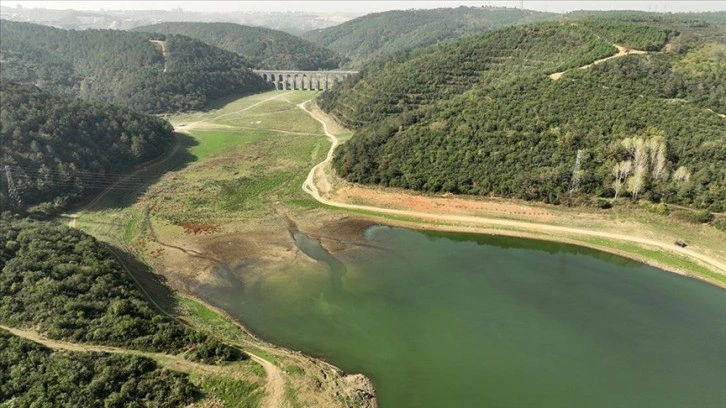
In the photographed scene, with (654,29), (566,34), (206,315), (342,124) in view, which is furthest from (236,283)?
(654,29)

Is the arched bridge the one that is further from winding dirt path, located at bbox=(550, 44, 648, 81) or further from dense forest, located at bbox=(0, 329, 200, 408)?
dense forest, located at bbox=(0, 329, 200, 408)

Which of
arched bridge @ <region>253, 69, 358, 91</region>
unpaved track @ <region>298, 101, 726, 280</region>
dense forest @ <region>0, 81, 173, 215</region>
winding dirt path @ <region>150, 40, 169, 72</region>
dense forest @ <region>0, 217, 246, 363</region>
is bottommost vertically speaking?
dense forest @ <region>0, 217, 246, 363</region>

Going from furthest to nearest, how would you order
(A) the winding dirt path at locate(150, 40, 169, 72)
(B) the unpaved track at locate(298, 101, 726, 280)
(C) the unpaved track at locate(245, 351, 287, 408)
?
1. (A) the winding dirt path at locate(150, 40, 169, 72)
2. (B) the unpaved track at locate(298, 101, 726, 280)
3. (C) the unpaved track at locate(245, 351, 287, 408)

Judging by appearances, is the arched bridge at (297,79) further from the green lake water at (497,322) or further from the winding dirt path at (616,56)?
the green lake water at (497,322)

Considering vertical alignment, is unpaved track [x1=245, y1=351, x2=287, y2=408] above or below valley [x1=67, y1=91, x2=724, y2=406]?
below

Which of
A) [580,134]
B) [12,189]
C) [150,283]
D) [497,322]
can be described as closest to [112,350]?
[150,283]

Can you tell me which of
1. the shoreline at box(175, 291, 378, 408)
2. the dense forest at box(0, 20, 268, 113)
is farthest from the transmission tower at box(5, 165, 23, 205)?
the dense forest at box(0, 20, 268, 113)
